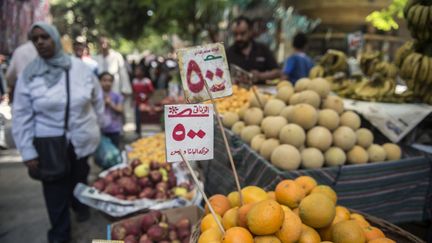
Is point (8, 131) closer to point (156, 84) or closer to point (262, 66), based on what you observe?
point (262, 66)

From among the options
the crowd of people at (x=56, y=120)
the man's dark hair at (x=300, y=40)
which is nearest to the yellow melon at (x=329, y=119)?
the crowd of people at (x=56, y=120)

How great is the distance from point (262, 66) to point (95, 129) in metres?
2.59

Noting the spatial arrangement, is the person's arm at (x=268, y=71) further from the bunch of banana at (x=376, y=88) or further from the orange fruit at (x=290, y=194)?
the orange fruit at (x=290, y=194)

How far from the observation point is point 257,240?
128cm

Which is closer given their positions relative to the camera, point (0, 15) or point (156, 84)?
point (0, 15)

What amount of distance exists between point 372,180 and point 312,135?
0.55m

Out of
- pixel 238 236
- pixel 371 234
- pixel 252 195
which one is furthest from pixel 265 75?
pixel 238 236

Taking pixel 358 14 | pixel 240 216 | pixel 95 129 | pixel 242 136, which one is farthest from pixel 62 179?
pixel 358 14

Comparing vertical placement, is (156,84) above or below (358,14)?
below

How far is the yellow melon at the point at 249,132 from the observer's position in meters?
2.78

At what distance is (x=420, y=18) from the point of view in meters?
2.77

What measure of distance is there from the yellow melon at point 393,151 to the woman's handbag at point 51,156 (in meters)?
2.78

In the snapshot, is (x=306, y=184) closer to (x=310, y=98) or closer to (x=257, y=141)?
(x=257, y=141)

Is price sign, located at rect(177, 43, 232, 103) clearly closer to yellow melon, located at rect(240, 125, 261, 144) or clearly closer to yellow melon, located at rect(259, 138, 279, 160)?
yellow melon, located at rect(259, 138, 279, 160)
